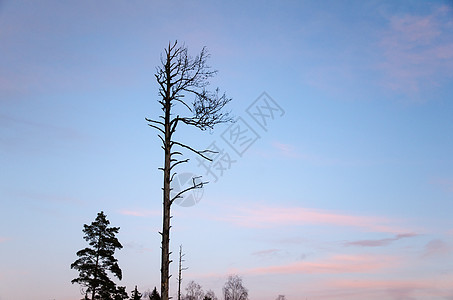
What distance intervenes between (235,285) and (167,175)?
98.7 meters

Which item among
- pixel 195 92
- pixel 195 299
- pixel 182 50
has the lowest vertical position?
pixel 195 299

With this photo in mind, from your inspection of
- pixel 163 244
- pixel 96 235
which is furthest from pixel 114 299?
pixel 163 244

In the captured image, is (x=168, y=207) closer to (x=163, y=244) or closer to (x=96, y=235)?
(x=163, y=244)

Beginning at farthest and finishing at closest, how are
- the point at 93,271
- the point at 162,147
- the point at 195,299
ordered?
the point at 195,299 → the point at 93,271 → the point at 162,147

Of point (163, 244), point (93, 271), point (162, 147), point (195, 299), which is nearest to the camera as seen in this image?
point (163, 244)

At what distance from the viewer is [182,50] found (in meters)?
12.9

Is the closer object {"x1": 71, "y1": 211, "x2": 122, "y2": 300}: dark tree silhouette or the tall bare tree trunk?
the tall bare tree trunk

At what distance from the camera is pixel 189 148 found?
12633 millimetres

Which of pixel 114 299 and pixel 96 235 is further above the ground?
pixel 96 235

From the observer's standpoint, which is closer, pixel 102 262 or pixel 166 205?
pixel 166 205

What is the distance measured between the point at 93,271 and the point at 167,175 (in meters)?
28.2

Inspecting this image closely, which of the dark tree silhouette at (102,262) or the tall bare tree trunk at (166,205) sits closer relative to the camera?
the tall bare tree trunk at (166,205)

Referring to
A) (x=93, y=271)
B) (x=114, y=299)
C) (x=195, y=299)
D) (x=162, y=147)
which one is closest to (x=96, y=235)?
(x=93, y=271)

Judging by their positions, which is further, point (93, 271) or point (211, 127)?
point (93, 271)
